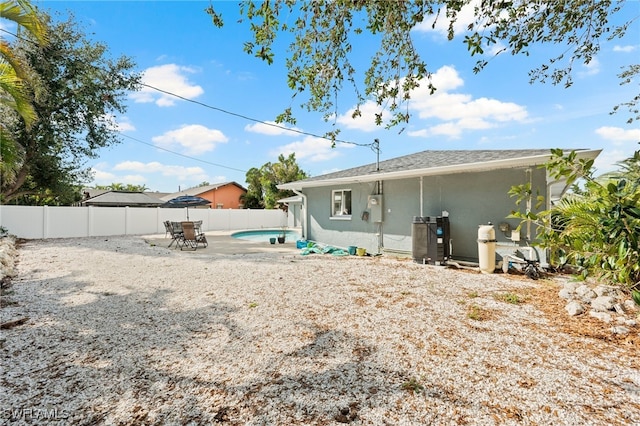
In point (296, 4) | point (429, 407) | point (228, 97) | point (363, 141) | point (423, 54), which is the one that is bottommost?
point (429, 407)

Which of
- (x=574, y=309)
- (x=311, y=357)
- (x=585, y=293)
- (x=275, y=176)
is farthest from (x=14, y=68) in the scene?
(x=275, y=176)

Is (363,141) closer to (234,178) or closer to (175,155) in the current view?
(175,155)

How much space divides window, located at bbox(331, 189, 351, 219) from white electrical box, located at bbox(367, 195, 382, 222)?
1.22 metres

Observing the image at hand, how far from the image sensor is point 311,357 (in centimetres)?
296

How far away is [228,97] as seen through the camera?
1280 cm

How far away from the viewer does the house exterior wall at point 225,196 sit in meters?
31.7

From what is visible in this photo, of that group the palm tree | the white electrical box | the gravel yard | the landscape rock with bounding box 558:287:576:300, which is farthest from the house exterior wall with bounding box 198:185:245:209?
the landscape rock with bounding box 558:287:576:300

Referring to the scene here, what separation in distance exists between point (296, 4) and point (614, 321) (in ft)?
18.6

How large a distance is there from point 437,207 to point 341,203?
3943 mm

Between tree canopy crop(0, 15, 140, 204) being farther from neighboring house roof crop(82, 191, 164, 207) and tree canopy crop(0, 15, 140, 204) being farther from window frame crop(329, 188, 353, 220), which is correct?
window frame crop(329, 188, 353, 220)

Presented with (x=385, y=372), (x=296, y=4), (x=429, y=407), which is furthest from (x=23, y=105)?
(x=429, y=407)

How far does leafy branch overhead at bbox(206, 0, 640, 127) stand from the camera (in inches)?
127

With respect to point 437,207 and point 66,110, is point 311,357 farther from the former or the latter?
point 66,110

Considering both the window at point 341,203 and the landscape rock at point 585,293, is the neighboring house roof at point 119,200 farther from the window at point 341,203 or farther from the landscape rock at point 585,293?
the landscape rock at point 585,293
